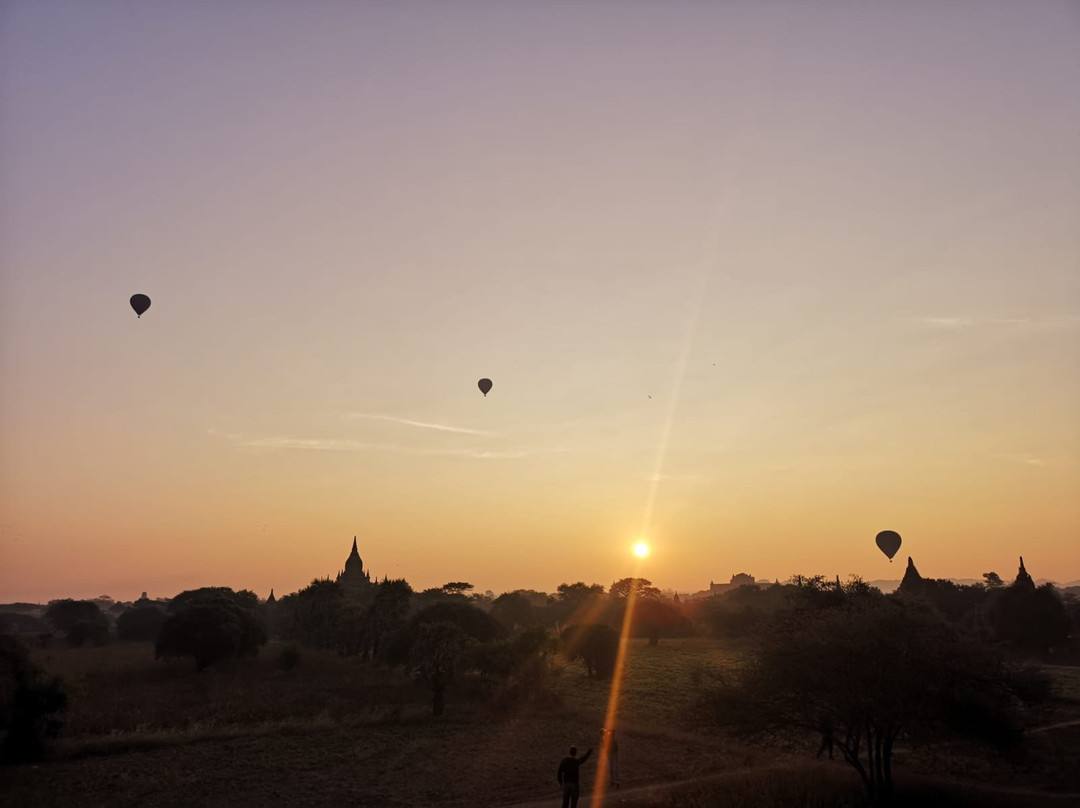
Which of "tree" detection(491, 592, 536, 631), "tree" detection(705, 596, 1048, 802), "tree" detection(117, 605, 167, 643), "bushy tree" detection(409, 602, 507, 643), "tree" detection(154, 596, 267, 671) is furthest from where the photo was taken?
"tree" detection(491, 592, 536, 631)

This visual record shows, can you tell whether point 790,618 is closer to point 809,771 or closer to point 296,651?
point 809,771

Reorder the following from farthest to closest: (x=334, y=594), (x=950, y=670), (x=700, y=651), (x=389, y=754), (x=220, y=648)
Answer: (x=334, y=594) < (x=700, y=651) < (x=220, y=648) < (x=389, y=754) < (x=950, y=670)

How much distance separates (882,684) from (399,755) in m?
22.0

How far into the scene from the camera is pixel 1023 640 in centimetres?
7944

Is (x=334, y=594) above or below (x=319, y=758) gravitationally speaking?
above

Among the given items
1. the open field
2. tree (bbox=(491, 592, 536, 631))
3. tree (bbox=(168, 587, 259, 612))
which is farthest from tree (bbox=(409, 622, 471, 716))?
tree (bbox=(491, 592, 536, 631))

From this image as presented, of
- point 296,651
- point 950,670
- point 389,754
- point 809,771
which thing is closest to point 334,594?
point 296,651

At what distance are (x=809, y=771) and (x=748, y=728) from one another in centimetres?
485

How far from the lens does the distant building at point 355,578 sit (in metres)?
135

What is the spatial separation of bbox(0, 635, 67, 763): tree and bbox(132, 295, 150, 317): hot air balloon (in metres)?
19.8

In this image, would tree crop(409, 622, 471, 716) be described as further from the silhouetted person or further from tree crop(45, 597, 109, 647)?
tree crop(45, 597, 109, 647)

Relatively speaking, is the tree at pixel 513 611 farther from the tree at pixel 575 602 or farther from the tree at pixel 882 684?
the tree at pixel 882 684

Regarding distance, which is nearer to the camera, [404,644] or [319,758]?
[319,758]

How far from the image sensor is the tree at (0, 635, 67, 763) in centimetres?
3219
